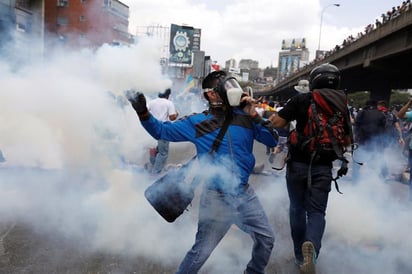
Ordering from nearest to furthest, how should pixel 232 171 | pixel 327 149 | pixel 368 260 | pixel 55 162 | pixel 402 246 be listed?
1. pixel 232 171
2. pixel 327 149
3. pixel 368 260
4. pixel 402 246
5. pixel 55 162

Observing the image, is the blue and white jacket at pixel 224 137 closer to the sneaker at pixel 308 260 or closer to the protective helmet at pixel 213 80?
the protective helmet at pixel 213 80

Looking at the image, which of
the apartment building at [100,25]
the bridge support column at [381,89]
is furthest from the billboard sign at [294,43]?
the apartment building at [100,25]

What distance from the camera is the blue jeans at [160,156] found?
6664 mm

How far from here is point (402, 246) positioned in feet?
13.1

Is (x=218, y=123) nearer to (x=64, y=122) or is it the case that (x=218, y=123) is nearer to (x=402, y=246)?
(x=402, y=246)

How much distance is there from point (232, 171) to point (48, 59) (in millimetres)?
4235

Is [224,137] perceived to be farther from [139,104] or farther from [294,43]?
[294,43]

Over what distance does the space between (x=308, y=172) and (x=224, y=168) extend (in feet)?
2.50

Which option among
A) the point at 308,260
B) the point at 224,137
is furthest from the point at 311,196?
the point at 224,137

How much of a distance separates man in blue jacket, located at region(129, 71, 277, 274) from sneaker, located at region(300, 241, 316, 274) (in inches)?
9.9

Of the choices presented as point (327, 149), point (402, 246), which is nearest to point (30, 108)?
point (327, 149)

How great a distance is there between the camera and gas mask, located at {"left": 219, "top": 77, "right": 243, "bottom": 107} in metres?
2.66

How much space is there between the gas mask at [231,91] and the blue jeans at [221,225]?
24.1 inches

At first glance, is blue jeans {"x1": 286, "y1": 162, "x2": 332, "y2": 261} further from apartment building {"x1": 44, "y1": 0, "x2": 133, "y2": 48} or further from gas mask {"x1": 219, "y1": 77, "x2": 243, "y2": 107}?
apartment building {"x1": 44, "y1": 0, "x2": 133, "y2": 48}
